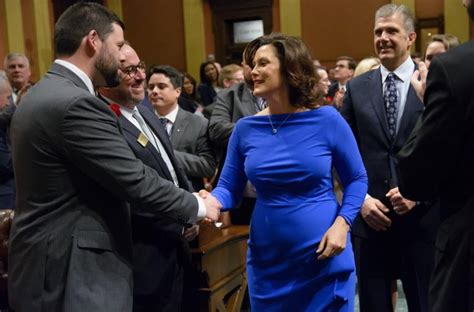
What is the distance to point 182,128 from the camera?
345 centimetres

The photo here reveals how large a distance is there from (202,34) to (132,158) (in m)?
9.49

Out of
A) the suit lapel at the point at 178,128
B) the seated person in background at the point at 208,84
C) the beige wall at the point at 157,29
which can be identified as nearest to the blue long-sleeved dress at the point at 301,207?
the suit lapel at the point at 178,128

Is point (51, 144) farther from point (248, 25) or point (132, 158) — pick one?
point (248, 25)

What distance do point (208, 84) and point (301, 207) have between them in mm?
6039

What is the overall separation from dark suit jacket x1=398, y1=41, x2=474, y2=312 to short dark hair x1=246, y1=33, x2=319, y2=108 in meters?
0.61

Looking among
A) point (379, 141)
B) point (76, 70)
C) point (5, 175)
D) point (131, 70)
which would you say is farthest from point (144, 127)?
point (5, 175)

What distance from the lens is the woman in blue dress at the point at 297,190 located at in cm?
218

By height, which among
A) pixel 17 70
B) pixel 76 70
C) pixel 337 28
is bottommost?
pixel 76 70

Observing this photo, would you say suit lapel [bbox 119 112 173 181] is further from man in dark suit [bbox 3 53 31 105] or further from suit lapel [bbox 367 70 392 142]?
man in dark suit [bbox 3 53 31 105]

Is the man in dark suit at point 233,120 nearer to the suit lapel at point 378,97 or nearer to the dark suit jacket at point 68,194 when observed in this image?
the suit lapel at point 378,97

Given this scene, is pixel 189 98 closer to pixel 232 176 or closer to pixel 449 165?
pixel 232 176

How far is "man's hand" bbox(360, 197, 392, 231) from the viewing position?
2584 millimetres

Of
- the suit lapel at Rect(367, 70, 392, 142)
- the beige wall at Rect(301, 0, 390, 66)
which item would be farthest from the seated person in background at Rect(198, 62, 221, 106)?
the suit lapel at Rect(367, 70, 392, 142)

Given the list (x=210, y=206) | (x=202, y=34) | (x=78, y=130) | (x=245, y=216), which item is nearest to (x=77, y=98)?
(x=78, y=130)
